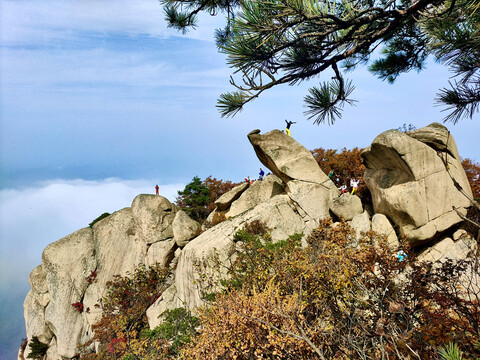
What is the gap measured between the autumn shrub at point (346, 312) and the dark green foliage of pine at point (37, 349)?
1428 centimetres

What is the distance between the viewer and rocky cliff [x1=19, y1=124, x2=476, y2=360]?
12820 mm

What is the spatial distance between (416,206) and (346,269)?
6359 millimetres

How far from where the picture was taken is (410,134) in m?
13.8

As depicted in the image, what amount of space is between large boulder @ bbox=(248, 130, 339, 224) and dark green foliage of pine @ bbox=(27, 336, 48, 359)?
594 inches

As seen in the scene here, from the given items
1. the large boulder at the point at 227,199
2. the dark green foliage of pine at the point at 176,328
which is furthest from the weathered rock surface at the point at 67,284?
the large boulder at the point at 227,199

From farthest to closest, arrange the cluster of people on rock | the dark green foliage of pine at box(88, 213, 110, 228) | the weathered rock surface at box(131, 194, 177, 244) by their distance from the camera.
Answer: the dark green foliage of pine at box(88, 213, 110, 228), the weathered rock surface at box(131, 194, 177, 244), the cluster of people on rock

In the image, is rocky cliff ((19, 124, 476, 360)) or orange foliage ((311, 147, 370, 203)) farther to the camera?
orange foliage ((311, 147, 370, 203))

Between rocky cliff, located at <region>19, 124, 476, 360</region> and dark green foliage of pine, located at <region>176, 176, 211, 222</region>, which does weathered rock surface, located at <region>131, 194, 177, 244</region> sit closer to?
rocky cliff, located at <region>19, 124, 476, 360</region>

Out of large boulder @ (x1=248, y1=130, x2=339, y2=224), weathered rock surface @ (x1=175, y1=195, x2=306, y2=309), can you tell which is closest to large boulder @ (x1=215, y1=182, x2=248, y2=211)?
large boulder @ (x1=248, y1=130, x2=339, y2=224)

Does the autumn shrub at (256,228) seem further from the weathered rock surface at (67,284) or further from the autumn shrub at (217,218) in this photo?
the weathered rock surface at (67,284)

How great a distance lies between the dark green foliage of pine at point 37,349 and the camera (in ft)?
62.1

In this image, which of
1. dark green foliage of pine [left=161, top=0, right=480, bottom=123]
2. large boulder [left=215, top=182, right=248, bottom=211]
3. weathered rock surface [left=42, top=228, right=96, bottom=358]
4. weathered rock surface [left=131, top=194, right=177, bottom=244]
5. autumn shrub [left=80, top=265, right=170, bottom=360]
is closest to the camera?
dark green foliage of pine [left=161, top=0, right=480, bottom=123]

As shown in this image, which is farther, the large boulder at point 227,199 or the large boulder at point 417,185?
the large boulder at point 227,199

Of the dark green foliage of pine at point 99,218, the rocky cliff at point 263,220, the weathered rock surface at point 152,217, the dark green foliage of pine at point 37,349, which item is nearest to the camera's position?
the rocky cliff at point 263,220
